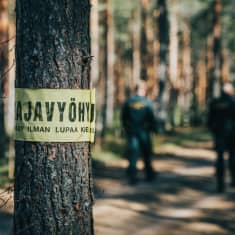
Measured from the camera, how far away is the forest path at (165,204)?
25.0 ft

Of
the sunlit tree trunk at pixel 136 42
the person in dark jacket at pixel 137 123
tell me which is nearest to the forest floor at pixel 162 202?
the person in dark jacket at pixel 137 123

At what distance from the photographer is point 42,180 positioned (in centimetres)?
334

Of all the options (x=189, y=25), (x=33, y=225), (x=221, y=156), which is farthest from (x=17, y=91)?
(x=189, y=25)

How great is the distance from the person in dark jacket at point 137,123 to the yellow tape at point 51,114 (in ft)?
24.9

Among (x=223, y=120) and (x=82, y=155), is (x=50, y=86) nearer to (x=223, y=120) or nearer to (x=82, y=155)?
(x=82, y=155)

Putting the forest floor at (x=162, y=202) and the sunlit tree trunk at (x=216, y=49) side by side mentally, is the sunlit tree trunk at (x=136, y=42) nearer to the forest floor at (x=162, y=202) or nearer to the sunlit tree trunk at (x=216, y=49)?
Result: the sunlit tree trunk at (x=216, y=49)

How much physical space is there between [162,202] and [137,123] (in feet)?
6.73

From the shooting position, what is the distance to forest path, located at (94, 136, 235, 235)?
25.0 feet

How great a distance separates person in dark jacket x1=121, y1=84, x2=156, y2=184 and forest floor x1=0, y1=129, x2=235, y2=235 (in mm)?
592

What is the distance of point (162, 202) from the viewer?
9.69 metres

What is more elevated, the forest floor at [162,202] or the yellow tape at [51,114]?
the yellow tape at [51,114]

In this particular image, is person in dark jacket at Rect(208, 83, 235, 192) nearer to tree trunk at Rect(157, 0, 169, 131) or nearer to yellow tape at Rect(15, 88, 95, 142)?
yellow tape at Rect(15, 88, 95, 142)

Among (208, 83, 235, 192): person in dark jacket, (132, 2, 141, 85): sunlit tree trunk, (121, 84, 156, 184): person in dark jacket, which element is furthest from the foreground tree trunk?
(132, 2, 141, 85): sunlit tree trunk

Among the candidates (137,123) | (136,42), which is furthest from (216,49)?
(137,123)
